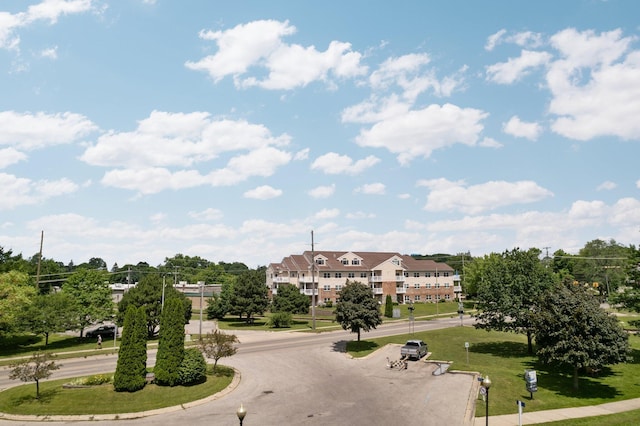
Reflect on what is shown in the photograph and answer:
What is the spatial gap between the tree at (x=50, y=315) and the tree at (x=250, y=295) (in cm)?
2259

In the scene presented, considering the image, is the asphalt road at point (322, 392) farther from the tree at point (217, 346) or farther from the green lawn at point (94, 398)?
the tree at point (217, 346)

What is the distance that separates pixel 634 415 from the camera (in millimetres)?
21641

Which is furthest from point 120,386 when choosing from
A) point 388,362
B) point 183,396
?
point 388,362

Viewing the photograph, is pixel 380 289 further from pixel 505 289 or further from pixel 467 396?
pixel 467 396

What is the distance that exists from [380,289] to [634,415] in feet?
225

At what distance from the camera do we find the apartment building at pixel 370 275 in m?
87.9

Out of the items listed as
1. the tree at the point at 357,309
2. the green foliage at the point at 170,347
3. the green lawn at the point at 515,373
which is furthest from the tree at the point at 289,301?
the green foliage at the point at 170,347

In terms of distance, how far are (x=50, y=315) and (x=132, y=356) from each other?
81.0 ft

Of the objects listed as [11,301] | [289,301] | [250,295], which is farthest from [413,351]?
[11,301]

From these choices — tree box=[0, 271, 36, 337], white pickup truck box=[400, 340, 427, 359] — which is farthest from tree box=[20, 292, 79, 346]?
white pickup truck box=[400, 340, 427, 359]

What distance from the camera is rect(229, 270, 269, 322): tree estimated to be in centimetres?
6262

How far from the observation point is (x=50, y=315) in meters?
44.3

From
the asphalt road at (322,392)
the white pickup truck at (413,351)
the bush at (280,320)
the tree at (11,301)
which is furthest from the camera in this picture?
the bush at (280,320)

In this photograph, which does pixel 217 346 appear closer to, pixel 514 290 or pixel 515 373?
pixel 515 373
